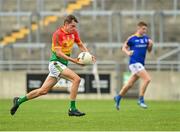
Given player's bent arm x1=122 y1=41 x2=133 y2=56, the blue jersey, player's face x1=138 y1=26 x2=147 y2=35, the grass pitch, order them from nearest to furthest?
the grass pitch < player's bent arm x1=122 y1=41 x2=133 y2=56 < player's face x1=138 y1=26 x2=147 y2=35 < the blue jersey

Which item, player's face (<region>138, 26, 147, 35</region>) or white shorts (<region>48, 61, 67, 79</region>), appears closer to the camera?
white shorts (<region>48, 61, 67, 79</region>)

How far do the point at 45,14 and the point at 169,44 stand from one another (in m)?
7.24

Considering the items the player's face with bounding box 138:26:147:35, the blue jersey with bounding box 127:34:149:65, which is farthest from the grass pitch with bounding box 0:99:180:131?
the player's face with bounding box 138:26:147:35

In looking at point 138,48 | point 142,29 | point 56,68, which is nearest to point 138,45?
point 138,48

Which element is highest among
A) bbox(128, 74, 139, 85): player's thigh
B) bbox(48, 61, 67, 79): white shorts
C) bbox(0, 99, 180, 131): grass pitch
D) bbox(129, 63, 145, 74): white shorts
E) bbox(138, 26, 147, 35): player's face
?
bbox(138, 26, 147, 35): player's face

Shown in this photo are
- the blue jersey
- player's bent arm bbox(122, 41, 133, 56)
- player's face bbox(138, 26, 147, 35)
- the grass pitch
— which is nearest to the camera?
the grass pitch

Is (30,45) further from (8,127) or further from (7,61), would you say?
(8,127)

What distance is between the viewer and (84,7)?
4031 centimetres

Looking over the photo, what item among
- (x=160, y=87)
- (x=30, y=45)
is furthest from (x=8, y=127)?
(x=30, y=45)

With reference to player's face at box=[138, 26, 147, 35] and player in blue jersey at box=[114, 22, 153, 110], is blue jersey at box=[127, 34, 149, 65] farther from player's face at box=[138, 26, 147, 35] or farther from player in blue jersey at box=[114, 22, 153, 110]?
player's face at box=[138, 26, 147, 35]

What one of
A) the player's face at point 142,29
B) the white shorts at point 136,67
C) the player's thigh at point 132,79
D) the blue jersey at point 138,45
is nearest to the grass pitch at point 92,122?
the player's thigh at point 132,79

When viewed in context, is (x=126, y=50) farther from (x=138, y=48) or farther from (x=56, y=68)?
(x=56, y=68)

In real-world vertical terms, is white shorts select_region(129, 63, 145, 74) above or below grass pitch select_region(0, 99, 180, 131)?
above

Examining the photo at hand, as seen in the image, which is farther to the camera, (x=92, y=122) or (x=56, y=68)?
(x=56, y=68)
